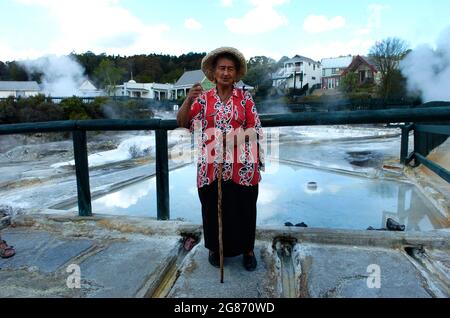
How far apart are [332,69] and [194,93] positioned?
2849 inches

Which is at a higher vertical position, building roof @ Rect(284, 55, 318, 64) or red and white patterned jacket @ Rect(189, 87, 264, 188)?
building roof @ Rect(284, 55, 318, 64)

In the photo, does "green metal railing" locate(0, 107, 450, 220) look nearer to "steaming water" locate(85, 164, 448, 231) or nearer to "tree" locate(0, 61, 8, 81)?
"steaming water" locate(85, 164, 448, 231)

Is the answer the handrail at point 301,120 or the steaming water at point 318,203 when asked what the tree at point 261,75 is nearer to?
the steaming water at point 318,203

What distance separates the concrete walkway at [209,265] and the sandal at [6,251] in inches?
2.6

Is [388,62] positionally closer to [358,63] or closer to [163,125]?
[358,63]

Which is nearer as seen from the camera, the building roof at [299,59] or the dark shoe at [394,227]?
the dark shoe at [394,227]

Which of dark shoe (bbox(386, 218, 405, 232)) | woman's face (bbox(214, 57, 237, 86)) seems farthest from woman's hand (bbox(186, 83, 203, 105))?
dark shoe (bbox(386, 218, 405, 232))

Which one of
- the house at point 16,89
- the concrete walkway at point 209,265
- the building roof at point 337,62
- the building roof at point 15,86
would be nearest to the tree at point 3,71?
the building roof at point 15,86

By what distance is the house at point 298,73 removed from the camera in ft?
228

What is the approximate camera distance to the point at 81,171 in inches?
133

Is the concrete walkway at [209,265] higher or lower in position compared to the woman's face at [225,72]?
lower

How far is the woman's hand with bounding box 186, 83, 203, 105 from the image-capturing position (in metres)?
2.21

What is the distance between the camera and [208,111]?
86.8 inches

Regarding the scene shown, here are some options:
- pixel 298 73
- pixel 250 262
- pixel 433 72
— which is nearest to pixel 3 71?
pixel 298 73
